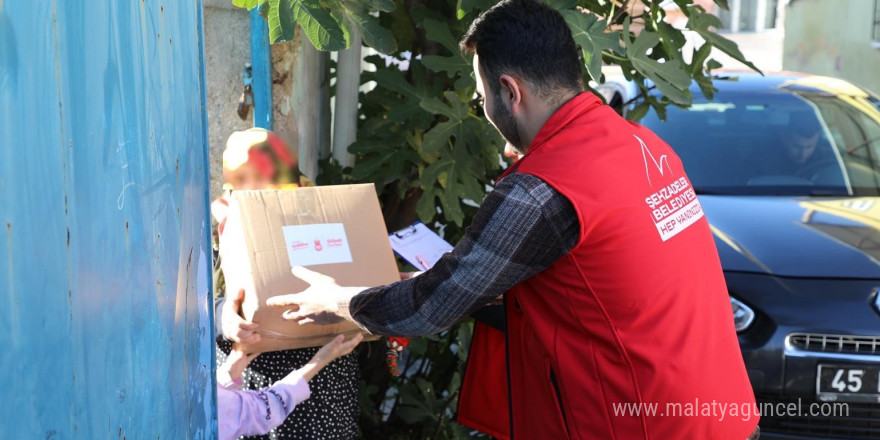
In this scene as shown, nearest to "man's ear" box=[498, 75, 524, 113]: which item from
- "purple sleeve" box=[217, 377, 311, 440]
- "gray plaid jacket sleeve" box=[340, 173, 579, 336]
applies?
"gray plaid jacket sleeve" box=[340, 173, 579, 336]

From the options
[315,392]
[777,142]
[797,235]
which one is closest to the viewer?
[315,392]

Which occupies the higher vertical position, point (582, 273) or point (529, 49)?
point (529, 49)

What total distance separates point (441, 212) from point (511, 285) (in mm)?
1781

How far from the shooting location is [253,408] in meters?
2.27

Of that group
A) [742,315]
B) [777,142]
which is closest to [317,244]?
[742,315]

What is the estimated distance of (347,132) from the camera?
12.4 ft

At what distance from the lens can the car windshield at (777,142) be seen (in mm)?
4637

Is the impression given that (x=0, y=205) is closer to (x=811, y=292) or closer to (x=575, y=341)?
(x=575, y=341)

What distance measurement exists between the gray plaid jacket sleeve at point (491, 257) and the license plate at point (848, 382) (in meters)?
2.21

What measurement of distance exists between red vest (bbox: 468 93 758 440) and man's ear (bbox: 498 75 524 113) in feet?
0.26

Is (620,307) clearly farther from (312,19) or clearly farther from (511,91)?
(312,19)

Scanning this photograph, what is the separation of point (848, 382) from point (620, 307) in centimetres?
223

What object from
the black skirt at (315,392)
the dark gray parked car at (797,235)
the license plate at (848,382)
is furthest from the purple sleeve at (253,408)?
the license plate at (848,382)

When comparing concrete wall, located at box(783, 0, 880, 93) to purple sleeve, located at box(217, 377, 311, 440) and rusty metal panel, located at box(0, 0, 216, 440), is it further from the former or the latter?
rusty metal panel, located at box(0, 0, 216, 440)
